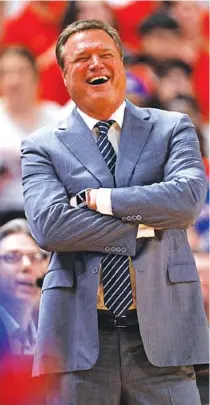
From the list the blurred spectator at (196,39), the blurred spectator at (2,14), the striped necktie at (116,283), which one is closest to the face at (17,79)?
the blurred spectator at (2,14)

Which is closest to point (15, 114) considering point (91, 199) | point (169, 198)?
point (91, 199)

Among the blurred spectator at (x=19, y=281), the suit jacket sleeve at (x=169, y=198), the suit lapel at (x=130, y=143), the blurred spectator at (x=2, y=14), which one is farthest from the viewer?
the blurred spectator at (x=2, y=14)

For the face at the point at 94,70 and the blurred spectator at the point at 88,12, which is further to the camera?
the blurred spectator at the point at 88,12

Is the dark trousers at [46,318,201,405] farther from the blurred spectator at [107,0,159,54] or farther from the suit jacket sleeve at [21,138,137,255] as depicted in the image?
the blurred spectator at [107,0,159,54]

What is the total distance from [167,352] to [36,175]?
0.78 meters

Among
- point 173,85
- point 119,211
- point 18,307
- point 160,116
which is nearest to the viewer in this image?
point 119,211

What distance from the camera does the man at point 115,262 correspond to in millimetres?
2379

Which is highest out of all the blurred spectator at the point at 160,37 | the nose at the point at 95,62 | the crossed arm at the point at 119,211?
the blurred spectator at the point at 160,37

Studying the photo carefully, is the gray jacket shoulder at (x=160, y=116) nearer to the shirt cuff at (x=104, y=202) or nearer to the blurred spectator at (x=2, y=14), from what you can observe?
the shirt cuff at (x=104, y=202)

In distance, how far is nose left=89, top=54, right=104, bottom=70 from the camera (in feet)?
8.30

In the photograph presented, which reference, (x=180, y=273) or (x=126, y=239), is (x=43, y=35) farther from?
(x=180, y=273)

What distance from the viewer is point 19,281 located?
11.6 ft

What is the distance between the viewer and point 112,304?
241cm

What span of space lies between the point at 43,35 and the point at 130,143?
1386 mm
